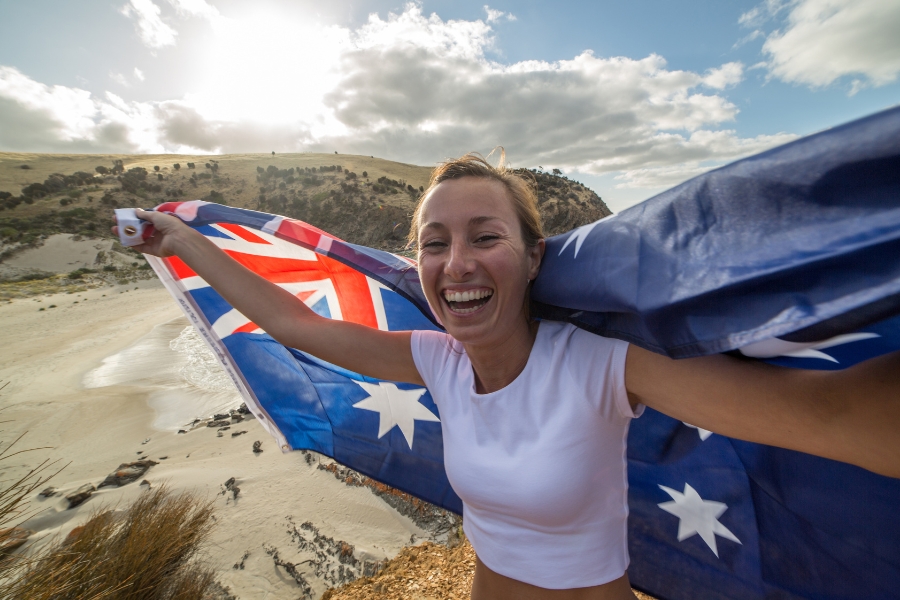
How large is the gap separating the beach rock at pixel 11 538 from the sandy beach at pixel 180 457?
0.13 m

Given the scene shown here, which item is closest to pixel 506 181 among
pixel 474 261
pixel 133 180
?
pixel 474 261

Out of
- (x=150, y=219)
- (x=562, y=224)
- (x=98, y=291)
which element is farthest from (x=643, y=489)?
(x=562, y=224)

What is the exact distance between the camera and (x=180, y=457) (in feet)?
17.5

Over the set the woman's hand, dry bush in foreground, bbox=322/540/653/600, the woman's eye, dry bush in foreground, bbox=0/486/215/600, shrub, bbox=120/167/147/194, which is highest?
the woman's eye

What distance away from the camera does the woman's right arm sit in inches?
73.3

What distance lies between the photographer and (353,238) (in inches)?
1282

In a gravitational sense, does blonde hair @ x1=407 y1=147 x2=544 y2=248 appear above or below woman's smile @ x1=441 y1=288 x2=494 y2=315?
above

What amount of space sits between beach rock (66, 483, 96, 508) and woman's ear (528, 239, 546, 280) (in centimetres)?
525

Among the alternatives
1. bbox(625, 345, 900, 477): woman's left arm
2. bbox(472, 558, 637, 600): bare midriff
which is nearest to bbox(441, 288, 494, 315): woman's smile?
bbox(625, 345, 900, 477): woman's left arm

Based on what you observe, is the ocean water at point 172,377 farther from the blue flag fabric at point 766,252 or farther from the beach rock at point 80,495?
the blue flag fabric at point 766,252

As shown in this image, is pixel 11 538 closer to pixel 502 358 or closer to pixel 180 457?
pixel 180 457

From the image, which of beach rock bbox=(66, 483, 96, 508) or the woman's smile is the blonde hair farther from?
beach rock bbox=(66, 483, 96, 508)

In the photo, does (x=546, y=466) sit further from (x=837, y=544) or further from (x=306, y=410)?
(x=306, y=410)

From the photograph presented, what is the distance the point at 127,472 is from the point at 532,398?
18.3 feet
